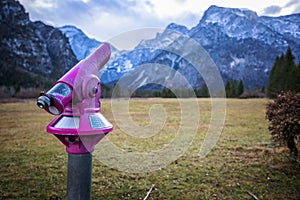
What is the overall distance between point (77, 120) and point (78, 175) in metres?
0.58

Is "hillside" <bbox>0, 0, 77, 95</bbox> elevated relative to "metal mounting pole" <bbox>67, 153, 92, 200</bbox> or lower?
elevated

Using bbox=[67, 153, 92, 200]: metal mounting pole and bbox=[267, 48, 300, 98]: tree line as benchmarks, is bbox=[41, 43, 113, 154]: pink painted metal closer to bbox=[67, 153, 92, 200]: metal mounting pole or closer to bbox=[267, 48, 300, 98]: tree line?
bbox=[67, 153, 92, 200]: metal mounting pole

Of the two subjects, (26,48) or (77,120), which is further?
(26,48)

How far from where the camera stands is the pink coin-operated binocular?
7.59ft

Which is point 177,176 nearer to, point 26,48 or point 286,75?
point 286,75

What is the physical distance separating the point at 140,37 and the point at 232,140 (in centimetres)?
971

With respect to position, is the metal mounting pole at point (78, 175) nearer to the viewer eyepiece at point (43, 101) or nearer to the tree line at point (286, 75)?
the viewer eyepiece at point (43, 101)

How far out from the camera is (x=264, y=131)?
45.1 ft

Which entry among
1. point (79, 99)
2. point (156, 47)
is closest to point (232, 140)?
point (156, 47)

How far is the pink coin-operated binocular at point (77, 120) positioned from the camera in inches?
91.1

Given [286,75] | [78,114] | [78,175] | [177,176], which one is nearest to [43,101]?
[78,114]

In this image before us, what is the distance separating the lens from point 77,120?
2.39m

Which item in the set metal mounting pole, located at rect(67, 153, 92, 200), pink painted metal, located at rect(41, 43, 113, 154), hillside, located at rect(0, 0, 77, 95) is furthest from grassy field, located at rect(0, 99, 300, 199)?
hillside, located at rect(0, 0, 77, 95)

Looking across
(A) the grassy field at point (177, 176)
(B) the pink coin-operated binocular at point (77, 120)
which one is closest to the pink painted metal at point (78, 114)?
(B) the pink coin-operated binocular at point (77, 120)
